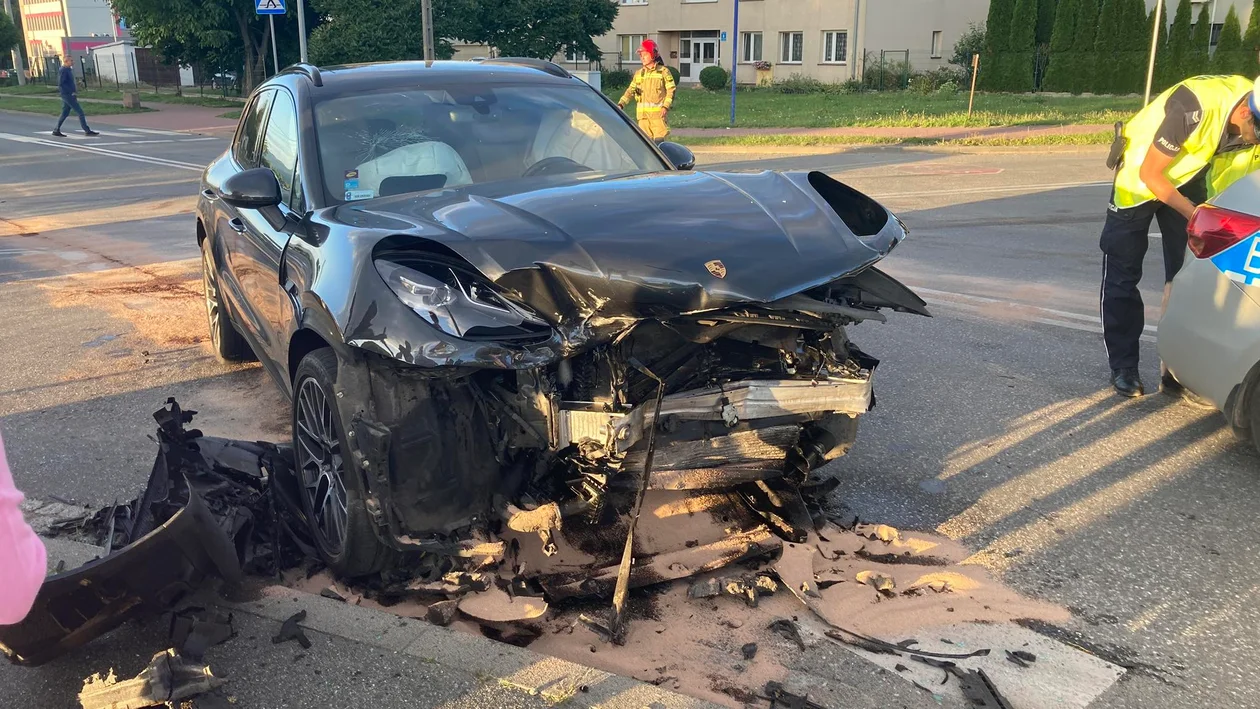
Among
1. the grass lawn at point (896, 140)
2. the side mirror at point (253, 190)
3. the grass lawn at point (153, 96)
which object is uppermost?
the side mirror at point (253, 190)

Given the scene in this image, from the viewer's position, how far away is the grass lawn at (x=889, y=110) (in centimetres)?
2289

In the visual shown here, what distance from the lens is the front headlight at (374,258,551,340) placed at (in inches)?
119

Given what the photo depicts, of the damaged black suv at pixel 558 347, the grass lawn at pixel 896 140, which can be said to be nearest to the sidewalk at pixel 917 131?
the grass lawn at pixel 896 140

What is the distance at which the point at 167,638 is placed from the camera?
10.6 ft

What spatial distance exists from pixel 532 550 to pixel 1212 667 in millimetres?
2258

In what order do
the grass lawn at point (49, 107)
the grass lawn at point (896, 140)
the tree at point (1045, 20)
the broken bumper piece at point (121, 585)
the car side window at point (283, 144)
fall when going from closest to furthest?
the broken bumper piece at point (121, 585) < the car side window at point (283, 144) < the grass lawn at point (896, 140) < the grass lawn at point (49, 107) < the tree at point (1045, 20)

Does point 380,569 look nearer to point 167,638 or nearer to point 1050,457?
point 167,638

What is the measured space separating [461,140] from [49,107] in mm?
40063

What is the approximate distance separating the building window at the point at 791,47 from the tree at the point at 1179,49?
14869 millimetres

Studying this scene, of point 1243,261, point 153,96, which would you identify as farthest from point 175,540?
point 153,96

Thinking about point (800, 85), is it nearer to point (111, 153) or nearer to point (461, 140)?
point (111, 153)

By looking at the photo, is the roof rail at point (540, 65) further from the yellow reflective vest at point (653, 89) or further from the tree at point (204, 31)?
the tree at point (204, 31)

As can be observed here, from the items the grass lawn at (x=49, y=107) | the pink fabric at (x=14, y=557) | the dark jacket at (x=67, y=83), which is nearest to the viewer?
the pink fabric at (x=14, y=557)

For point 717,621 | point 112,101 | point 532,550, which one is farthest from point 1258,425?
point 112,101
